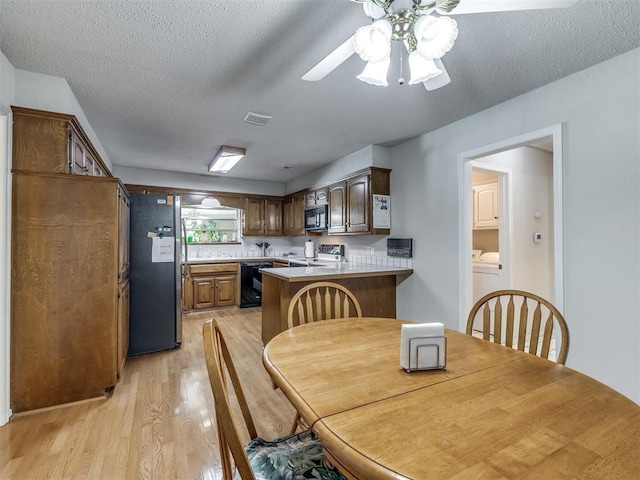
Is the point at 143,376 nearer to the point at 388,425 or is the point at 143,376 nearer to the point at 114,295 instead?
the point at 114,295

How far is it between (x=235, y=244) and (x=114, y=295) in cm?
357

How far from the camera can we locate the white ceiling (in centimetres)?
154

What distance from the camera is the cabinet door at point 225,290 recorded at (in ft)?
16.8

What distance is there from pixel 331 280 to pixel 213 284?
2.87 meters

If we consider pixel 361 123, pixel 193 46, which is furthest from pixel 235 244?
pixel 193 46

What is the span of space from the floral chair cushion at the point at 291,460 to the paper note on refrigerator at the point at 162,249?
2593mm

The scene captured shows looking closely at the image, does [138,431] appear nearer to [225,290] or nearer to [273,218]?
[225,290]

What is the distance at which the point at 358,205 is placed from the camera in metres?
3.79

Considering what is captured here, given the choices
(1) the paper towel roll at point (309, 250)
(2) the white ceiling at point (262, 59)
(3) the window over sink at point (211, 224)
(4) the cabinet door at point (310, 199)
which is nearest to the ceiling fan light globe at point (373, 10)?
(2) the white ceiling at point (262, 59)

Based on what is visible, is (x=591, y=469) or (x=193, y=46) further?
(x=193, y=46)

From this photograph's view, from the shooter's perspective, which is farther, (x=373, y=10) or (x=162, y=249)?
(x=162, y=249)

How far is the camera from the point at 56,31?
1668 mm

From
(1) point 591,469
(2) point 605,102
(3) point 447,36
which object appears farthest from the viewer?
(2) point 605,102

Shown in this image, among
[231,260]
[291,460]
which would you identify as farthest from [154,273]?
[291,460]
